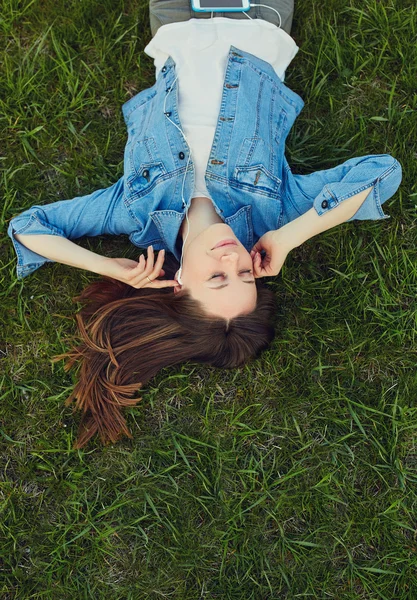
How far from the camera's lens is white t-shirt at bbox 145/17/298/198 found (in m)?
3.03

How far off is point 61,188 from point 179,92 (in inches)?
36.9

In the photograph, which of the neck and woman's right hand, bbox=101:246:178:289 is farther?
the neck

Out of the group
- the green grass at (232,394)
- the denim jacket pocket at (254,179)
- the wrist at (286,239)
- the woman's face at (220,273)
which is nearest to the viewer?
the woman's face at (220,273)

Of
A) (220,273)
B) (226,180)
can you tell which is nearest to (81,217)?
(226,180)

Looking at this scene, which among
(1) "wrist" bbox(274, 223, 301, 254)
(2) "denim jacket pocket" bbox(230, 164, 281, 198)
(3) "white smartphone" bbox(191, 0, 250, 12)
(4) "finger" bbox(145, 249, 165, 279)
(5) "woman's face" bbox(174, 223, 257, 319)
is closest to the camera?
(5) "woman's face" bbox(174, 223, 257, 319)

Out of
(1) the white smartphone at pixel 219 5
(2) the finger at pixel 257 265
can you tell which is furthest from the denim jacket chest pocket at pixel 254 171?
(1) the white smartphone at pixel 219 5

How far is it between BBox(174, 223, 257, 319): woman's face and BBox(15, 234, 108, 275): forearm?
52 cm

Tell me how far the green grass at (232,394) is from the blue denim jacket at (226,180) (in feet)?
1.21

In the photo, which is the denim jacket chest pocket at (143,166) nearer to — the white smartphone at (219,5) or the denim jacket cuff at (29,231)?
the denim jacket cuff at (29,231)

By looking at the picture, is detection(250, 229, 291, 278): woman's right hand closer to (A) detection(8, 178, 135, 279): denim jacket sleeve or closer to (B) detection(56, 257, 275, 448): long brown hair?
(B) detection(56, 257, 275, 448): long brown hair

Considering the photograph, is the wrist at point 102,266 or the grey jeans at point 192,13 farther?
the grey jeans at point 192,13

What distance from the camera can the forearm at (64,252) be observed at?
2.98m

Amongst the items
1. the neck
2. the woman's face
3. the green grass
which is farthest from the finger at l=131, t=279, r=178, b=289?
the green grass

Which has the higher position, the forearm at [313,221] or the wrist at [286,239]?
the forearm at [313,221]
